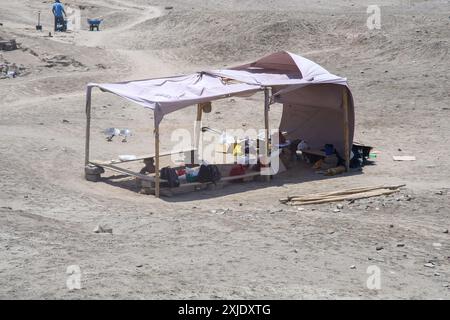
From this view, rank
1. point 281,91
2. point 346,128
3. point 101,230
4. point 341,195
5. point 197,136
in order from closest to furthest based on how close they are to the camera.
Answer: point 101,230 < point 341,195 < point 281,91 < point 346,128 < point 197,136

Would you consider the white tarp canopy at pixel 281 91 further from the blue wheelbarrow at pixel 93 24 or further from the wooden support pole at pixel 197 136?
the blue wheelbarrow at pixel 93 24

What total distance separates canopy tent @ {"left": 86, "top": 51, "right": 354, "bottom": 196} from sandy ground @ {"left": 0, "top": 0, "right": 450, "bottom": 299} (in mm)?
1091

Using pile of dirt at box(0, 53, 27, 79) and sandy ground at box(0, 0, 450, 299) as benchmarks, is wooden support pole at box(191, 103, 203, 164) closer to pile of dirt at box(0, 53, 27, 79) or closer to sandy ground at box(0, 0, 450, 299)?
sandy ground at box(0, 0, 450, 299)

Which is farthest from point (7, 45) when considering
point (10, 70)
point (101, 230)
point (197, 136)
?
point (101, 230)

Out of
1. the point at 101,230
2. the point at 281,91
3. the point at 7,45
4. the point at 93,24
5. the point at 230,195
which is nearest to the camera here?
the point at 101,230

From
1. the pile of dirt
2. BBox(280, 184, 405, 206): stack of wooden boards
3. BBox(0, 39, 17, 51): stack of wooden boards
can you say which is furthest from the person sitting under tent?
BBox(280, 184, 405, 206): stack of wooden boards

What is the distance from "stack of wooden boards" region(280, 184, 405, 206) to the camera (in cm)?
1169

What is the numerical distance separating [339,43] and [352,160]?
1172 cm

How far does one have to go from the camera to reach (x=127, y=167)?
46.4 feet

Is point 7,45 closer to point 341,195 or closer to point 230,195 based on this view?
point 230,195

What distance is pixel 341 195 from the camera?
1194 centimetres

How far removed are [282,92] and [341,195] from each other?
238 cm
